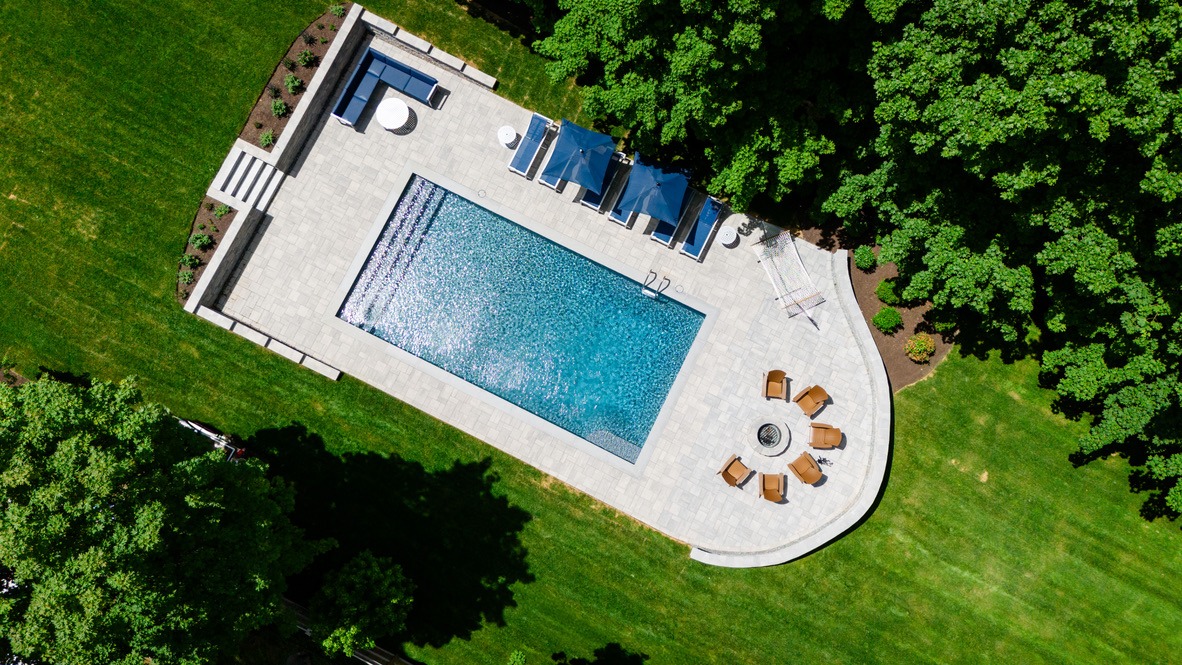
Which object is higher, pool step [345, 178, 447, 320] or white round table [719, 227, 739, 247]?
white round table [719, 227, 739, 247]

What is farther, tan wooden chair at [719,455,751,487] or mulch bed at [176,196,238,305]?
mulch bed at [176,196,238,305]

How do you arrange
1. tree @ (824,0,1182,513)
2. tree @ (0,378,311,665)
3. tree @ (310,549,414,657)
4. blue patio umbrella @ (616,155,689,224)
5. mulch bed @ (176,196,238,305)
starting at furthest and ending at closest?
mulch bed @ (176,196,238,305) → blue patio umbrella @ (616,155,689,224) → tree @ (310,549,414,657) → tree @ (824,0,1182,513) → tree @ (0,378,311,665)

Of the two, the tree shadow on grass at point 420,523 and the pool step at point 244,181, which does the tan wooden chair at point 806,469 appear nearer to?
the tree shadow on grass at point 420,523

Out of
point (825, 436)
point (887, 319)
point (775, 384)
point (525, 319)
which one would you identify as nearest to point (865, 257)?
point (887, 319)

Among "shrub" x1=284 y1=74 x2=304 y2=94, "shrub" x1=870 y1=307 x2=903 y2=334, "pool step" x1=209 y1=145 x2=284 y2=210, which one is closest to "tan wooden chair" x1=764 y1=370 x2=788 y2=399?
"shrub" x1=870 y1=307 x2=903 y2=334

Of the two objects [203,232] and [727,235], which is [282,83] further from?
[727,235]

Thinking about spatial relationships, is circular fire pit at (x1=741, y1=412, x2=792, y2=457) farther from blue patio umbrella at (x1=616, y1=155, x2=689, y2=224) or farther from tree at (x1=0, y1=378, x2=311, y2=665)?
tree at (x1=0, y1=378, x2=311, y2=665)

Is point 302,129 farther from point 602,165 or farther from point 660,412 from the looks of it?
point 660,412
